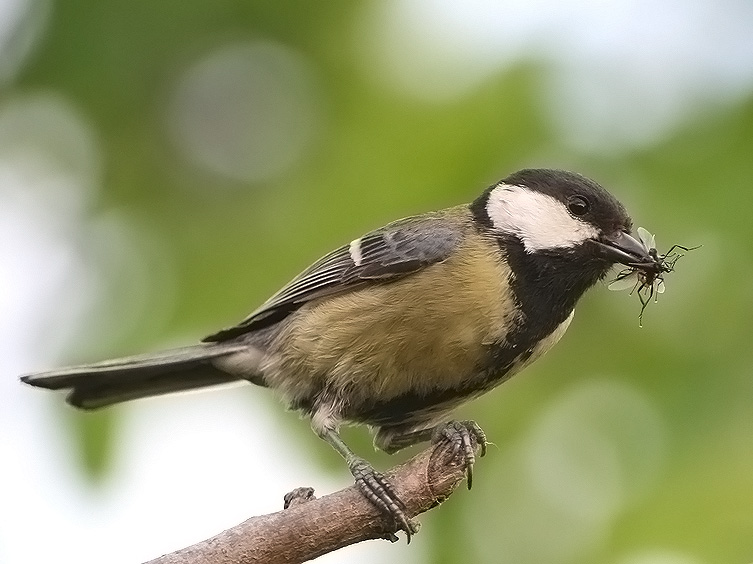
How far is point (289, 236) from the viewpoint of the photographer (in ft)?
5.16

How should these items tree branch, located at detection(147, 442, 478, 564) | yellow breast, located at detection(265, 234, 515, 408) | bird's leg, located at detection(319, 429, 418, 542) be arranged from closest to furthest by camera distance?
tree branch, located at detection(147, 442, 478, 564) < bird's leg, located at detection(319, 429, 418, 542) < yellow breast, located at detection(265, 234, 515, 408)

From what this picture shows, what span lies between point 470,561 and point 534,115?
0.73 m

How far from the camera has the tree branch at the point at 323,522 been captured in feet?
3.73

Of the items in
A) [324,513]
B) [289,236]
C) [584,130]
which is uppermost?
[584,130]

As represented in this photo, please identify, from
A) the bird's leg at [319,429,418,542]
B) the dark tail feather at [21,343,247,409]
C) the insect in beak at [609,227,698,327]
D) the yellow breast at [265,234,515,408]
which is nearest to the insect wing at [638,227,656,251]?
the insect in beak at [609,227,698,327]

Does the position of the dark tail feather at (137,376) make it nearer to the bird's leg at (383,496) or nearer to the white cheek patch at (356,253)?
the white cheek patch at (356,253)

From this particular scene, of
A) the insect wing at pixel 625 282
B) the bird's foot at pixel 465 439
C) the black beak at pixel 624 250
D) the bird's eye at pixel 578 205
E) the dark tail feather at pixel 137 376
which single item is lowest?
the bird's foot at pixel 465 439

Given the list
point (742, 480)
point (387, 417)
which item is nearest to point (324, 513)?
point (387, 417)

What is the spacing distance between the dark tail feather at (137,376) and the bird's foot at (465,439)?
62 cm

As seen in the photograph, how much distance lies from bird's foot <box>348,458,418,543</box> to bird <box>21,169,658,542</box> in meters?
0.07

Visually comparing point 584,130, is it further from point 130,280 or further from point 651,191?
point 130,280

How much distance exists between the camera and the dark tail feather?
161cm

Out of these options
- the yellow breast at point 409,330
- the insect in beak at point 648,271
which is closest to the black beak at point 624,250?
the insect in beak at point 648,271

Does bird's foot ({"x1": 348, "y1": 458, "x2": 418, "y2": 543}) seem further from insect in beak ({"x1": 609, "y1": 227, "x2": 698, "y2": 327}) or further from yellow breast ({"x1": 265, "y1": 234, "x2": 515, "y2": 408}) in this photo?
insect in beak ({"x1": 609, "y1": 227, "x2": 698, "y2": 327})
